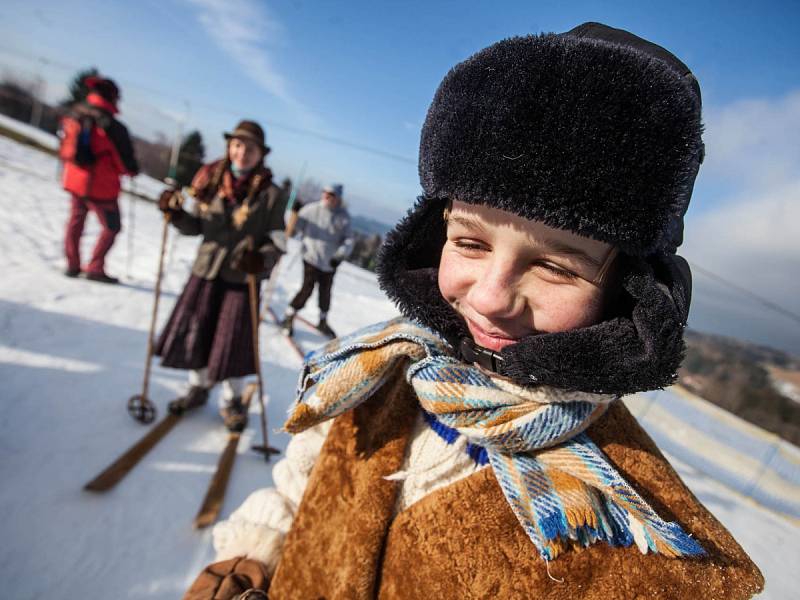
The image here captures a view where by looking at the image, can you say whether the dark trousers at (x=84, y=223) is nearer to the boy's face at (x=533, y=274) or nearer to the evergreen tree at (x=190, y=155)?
the boy's face at (x=533, y=274)

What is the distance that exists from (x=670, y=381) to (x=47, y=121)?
26.6 metres

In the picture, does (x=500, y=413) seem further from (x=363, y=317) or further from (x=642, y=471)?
(x=363, y=317)

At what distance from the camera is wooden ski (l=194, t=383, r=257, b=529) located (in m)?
2.06

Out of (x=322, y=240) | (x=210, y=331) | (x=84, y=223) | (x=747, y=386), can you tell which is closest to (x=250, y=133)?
(x=210, y=331)

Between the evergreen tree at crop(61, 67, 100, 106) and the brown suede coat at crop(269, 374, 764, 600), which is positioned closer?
the brown suede coat at crop(269, 374, 764, 600)

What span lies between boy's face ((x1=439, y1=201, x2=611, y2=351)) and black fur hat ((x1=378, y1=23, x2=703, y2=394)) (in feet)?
0.12

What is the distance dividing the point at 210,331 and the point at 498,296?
235 cm

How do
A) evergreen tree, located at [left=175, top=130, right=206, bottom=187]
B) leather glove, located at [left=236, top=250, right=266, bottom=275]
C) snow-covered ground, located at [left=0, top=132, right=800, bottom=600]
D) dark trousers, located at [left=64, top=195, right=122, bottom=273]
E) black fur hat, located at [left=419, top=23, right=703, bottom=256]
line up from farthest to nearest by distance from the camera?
evergreen tree, located at [left=175, top=130, right=206, bottom=187] < dark trousers, located at [left=64, top=195, right=122, bottom=273] < leather glove, located at [left=236, top=250, right=266, bottom=275] < snow-covered ground, located at [left=0, top=132, right=800, bottom=600] < black fur hat, located at [left=419, top=23, right=703, bottom=256]

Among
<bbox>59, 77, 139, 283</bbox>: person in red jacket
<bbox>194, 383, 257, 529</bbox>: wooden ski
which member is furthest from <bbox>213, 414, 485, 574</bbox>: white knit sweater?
Result: <bbox>59, 77, 139, 283</bbox>: person in red jacket

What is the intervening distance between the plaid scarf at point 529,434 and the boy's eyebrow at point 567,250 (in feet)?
0.73

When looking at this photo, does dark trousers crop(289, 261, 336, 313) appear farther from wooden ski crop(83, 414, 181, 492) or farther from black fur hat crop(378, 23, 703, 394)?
black fur hat crop(378, 23, 703, 394)

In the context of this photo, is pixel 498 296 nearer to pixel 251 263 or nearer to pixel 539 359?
pixel 539 359

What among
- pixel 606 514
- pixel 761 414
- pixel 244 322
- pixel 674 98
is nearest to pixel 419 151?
pixel 674 98

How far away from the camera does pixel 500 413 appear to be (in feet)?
2.21
